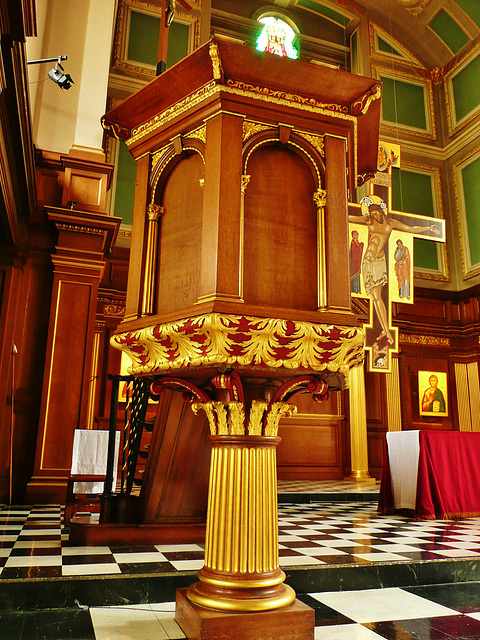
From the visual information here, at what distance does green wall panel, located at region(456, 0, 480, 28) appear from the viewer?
10508 millimetres

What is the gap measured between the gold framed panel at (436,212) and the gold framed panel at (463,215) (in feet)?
1.03

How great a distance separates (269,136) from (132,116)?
0.54m

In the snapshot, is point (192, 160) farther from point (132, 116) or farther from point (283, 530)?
point (283, 530)

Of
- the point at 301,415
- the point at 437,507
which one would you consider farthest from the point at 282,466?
the point at 437,507

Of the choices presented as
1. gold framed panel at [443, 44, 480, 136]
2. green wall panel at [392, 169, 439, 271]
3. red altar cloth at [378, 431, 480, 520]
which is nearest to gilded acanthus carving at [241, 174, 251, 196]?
red altar cloth at [378, 431, 480, 520]

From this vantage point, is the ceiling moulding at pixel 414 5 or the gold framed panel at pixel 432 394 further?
the ceiling moulding at pixel 414 5

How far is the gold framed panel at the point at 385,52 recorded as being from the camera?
38.2 feet

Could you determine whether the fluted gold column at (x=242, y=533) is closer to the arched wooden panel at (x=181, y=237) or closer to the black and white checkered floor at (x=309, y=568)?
the black and white checkered floor at (x=309, y=568)

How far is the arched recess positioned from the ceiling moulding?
1183 cm

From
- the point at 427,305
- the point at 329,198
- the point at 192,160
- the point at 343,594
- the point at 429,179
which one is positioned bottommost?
the point at 343,594

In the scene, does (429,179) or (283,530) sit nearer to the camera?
(283,530)

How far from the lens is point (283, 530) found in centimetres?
392

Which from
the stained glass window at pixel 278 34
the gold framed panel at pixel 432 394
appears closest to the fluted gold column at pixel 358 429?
the gold framed panel at pixel 432 394

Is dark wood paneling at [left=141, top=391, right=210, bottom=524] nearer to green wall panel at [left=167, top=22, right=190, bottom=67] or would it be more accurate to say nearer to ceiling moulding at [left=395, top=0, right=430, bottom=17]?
green wall panel at [left=167, top=22, right=190, bottom=67]
